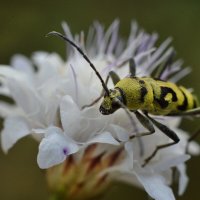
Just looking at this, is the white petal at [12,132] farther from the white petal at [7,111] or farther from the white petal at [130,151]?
the white petal at [130,151]

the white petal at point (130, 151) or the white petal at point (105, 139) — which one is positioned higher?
the white petal at point (105, 139)

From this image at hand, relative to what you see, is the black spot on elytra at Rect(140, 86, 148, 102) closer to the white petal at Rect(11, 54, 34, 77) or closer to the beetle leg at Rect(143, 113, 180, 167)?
the beetle leg at Rect(143, 113, 180, 167)

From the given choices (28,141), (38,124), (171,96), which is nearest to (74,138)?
(38,124)

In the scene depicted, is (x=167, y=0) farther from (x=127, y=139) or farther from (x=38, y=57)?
(x=127, y=139)

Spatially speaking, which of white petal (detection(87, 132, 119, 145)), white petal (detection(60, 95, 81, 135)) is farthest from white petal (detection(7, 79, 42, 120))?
white petal (detection(87, 132, 119, 145))

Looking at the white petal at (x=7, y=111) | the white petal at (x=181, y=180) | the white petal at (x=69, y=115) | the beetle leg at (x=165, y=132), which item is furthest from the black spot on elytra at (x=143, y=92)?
the white petal at (x=7, y=111)

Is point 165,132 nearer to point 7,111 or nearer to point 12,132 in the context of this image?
point 12,132

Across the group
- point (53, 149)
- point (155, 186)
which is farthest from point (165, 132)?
point (53, 149)
